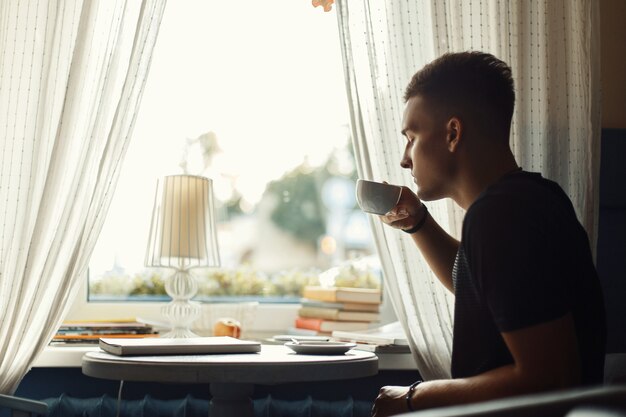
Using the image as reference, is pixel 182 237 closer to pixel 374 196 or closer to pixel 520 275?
pixel 374 196

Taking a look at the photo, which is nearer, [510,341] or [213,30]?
[510,341]

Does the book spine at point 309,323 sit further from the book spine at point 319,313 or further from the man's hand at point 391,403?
the man's hand at point 391,403

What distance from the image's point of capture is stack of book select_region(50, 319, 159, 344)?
7.87ft

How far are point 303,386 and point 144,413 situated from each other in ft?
1.58

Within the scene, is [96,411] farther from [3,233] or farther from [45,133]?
[45,133]

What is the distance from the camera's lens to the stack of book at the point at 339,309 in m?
2.59

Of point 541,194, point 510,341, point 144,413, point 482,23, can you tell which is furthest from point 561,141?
point 144,413

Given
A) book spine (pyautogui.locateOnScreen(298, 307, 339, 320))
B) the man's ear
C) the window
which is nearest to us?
the man's ear

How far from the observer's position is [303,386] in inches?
98.8

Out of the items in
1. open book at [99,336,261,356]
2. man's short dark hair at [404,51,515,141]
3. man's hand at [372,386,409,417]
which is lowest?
man's hand at [372,386,409,417]

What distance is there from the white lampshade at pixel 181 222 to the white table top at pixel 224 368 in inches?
23.4

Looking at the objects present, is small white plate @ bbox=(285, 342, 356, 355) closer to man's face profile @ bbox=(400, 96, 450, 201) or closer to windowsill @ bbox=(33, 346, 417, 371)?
man's face profile @ bbox=(400, 96, 450, 201)

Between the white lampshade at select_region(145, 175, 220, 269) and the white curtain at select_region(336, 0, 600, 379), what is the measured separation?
482mm

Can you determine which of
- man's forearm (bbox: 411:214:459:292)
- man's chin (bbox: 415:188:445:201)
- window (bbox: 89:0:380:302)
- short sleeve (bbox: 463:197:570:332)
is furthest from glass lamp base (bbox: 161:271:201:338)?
short sleeve (bbox: 463:197:570:332)
